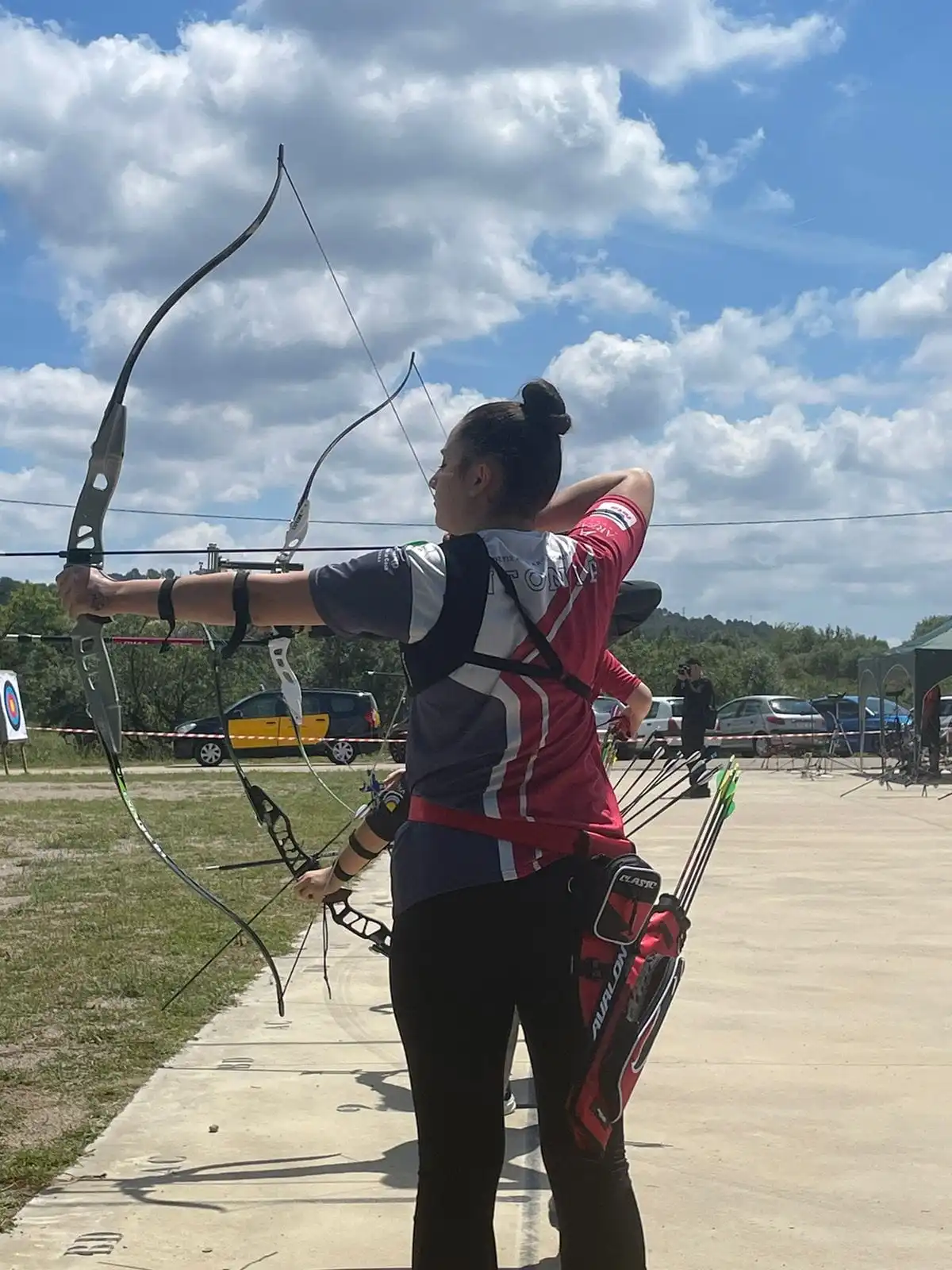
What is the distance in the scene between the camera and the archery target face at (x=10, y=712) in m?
28.7

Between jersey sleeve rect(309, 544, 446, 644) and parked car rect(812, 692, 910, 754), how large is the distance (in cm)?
2920

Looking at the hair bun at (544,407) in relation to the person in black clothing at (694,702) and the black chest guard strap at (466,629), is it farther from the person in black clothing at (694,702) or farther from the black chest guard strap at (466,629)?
the person in black clothing at (694,702)

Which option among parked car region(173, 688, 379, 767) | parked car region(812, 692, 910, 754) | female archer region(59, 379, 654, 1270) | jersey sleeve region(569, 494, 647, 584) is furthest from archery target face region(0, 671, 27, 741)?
female archer region(59, 379, 654, 1270)

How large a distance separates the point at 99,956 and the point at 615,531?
16.9 ft

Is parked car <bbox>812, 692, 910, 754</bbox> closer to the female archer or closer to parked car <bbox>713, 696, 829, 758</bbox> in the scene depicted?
parked car <bbox>713, 696, 829, 758</bbox>

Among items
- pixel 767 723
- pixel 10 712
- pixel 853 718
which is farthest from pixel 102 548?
pixel 853 718

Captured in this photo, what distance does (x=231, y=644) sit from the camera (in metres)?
2.51

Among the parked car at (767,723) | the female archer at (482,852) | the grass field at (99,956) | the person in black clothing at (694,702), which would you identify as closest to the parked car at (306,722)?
the parked car at (767,723)

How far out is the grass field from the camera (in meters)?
4.39

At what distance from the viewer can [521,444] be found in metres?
2.52

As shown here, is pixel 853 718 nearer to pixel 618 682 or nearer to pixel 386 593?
pixel 618 682

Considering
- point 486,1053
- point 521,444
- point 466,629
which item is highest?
point 521,444

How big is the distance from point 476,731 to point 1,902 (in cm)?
752

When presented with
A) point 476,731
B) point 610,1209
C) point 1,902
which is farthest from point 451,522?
point 1,902
